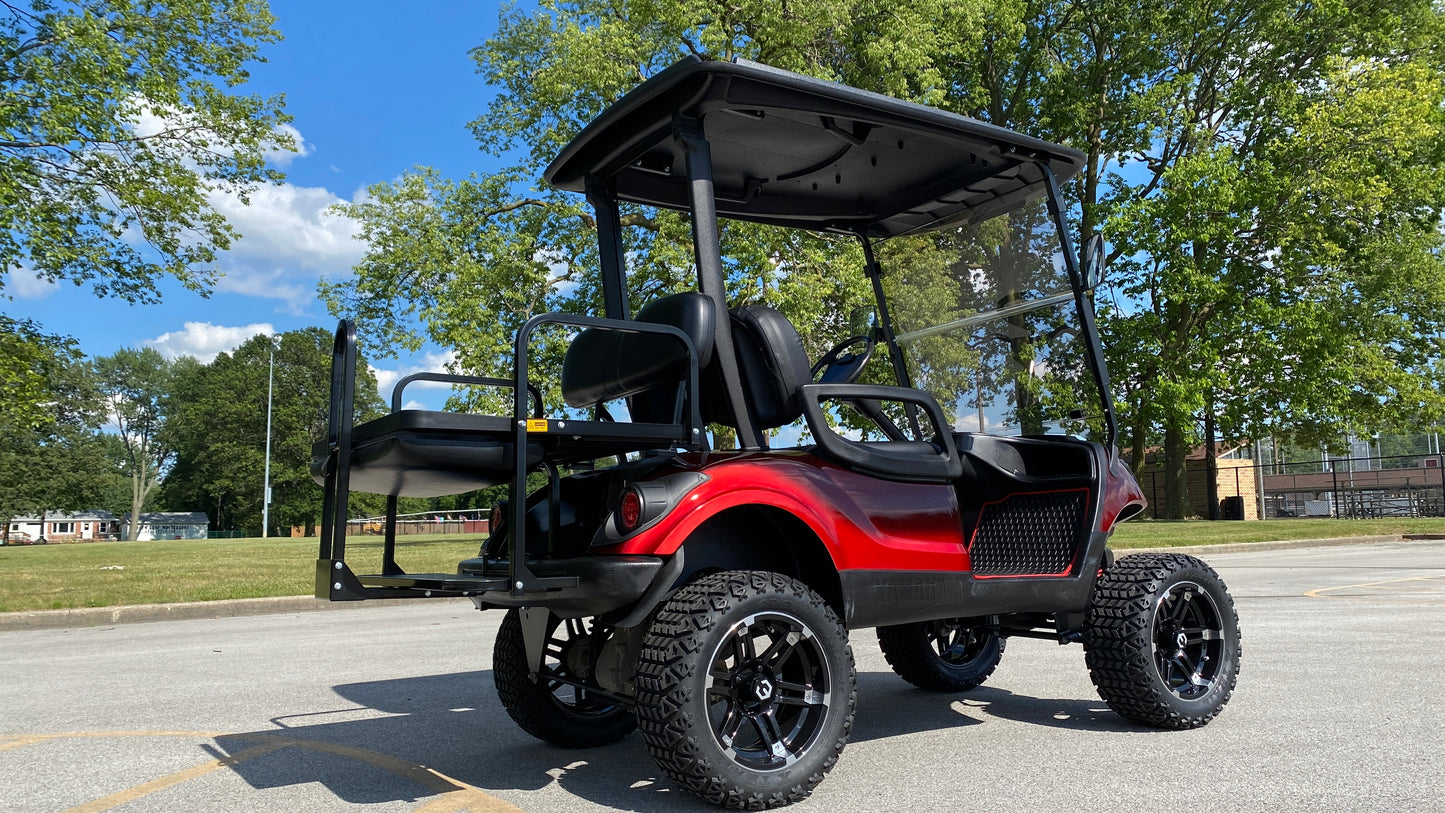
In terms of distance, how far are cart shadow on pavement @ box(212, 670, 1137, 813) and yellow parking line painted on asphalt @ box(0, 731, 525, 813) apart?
0.01m

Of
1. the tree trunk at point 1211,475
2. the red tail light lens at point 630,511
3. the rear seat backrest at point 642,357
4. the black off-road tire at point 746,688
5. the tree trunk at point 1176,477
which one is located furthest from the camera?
the tree trunk at point 1211,475

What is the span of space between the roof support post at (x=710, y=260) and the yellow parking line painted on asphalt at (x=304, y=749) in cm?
156

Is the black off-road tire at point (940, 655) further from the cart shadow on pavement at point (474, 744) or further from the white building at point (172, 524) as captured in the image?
the white building at point (172, 524)

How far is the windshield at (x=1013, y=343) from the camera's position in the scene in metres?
4.72

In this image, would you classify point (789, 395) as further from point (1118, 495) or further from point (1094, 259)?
point (1118, 495)

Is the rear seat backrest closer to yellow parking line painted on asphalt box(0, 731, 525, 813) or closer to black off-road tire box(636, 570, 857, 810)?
black off-road tire box(636, 570, 857, 810)

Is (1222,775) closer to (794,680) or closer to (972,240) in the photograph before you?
(794,680)

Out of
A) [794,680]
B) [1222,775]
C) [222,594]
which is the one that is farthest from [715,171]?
[222,594]

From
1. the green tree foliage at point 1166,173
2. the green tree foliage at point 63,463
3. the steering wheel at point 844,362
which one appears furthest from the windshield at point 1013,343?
the green tree foliage at point 63,463

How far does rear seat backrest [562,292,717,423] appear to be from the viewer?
3705 mm

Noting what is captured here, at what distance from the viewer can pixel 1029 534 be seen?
4.61m

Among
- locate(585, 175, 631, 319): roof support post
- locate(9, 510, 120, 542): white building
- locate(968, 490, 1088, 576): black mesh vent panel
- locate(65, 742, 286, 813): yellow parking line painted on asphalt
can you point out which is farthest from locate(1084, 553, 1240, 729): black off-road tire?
locate(9, 510, 120, 542): white building

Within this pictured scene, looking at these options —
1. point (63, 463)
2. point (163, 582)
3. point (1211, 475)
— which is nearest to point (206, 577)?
point (163, 582)

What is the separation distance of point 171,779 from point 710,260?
9.26 ft
